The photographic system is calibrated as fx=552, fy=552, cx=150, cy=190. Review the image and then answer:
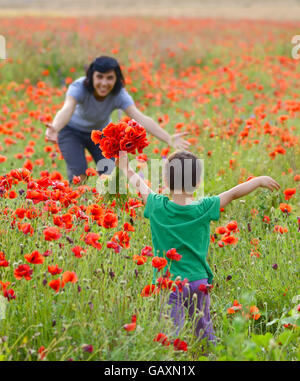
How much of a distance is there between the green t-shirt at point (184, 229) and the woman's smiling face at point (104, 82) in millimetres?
2334

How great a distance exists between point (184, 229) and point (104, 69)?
8.17 ft

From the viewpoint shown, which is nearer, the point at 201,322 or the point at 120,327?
the point at 120,327

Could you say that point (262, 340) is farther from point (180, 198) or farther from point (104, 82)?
point (104, 82)

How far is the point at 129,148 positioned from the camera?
269 cm

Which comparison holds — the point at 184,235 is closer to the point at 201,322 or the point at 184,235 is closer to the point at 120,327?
the point at 201,322

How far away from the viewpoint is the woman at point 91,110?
486 cm

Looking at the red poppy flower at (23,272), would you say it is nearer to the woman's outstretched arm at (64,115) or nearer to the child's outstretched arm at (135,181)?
the child's outstretched arm at (135,181)

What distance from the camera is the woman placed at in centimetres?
486

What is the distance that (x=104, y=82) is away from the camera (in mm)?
4914

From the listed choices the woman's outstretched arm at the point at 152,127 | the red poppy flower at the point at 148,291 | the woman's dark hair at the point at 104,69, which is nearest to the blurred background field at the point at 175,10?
the woman's dark hair at the point at 104,69

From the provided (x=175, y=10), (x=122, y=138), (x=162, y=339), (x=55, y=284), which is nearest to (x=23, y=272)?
(x=55, y=284)
